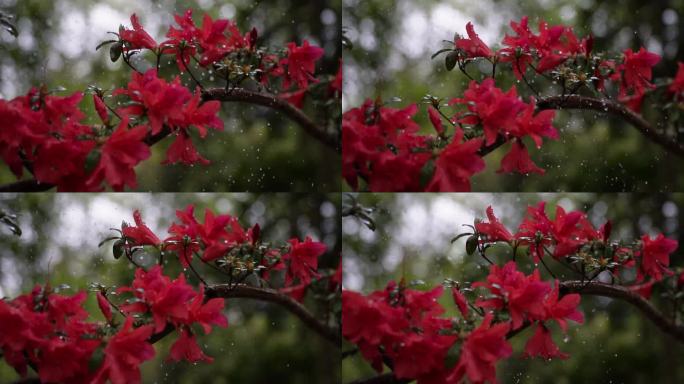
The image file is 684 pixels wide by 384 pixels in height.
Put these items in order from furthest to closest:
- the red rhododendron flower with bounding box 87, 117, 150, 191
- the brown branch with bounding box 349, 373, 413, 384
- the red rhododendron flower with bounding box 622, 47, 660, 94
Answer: the red rhododendron flower with bounding box 622, 47, 660, 94
the brown branch with bounding box 349, 373, 413, 384
the red rhododendron flower with bounding box 87, 117, 150, 191

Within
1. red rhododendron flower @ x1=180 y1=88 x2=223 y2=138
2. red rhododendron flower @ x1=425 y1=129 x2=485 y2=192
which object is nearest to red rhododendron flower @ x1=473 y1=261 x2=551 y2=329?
red rhododendron flower @ x1=425 y1=129 x2=485 y2=192

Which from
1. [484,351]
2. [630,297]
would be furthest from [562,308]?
[630,297]

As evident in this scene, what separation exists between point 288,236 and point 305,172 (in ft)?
0.54

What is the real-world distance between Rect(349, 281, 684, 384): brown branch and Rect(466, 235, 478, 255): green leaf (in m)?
0.21

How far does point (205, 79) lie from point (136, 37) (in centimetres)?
19

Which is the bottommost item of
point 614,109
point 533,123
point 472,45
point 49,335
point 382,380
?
point 382,380

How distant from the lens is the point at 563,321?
5.87 feet

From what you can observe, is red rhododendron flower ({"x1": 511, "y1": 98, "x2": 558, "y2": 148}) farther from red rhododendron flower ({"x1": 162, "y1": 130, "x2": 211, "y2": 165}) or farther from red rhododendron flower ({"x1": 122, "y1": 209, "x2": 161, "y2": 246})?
red rhododendron flower ({"x1": 122, "y1": 209, "x2": 161, "y2": 246})

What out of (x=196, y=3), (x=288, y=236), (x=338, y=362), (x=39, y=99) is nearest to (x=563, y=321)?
(x=338, y=362)

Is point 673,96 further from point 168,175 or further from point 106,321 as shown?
point 106,321

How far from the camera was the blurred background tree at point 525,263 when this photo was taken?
1.89m

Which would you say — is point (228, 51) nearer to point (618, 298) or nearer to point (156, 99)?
point (156, 99)

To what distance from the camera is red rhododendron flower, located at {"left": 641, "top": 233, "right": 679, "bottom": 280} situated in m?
1.99

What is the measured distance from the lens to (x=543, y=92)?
1924 millimetres
